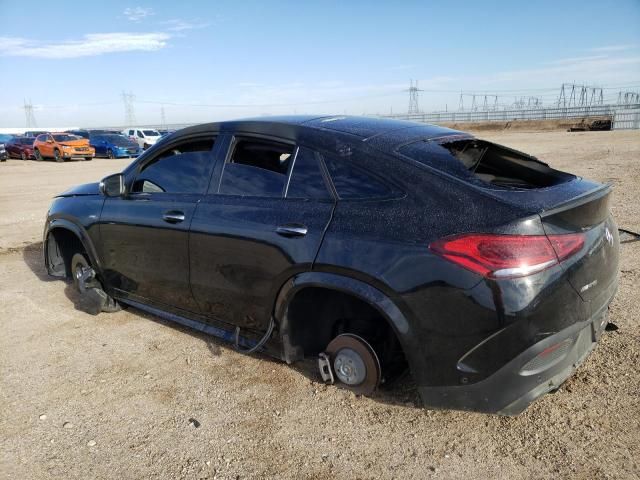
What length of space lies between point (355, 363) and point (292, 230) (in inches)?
33.8

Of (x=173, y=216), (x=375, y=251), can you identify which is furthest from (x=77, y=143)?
(x=375, y=251)

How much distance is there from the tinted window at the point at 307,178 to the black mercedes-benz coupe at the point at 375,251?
0.01 metres

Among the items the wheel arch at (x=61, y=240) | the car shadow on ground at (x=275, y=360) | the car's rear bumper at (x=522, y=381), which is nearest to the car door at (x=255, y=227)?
the car shadow on ground at (x=275, y=360)

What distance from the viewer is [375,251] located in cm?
256

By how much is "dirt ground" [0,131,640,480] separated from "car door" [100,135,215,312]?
1.49 feet

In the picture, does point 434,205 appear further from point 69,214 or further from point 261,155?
point 69,214

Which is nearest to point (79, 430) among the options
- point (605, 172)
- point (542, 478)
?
point (542, 478)

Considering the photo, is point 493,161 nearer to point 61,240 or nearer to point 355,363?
point 355,363

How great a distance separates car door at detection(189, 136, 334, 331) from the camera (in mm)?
2893

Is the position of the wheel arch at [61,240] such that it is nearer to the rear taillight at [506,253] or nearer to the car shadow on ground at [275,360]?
the car shadow on ground at [275,360]

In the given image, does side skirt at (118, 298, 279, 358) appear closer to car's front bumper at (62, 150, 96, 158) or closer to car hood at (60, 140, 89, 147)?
car's front bumper at (62, 150, 96, 158)

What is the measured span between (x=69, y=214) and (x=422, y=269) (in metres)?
3.55

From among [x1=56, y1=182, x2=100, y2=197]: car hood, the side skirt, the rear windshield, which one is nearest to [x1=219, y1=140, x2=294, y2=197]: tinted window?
the rear windshield

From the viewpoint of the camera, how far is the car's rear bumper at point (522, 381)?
234 cm
